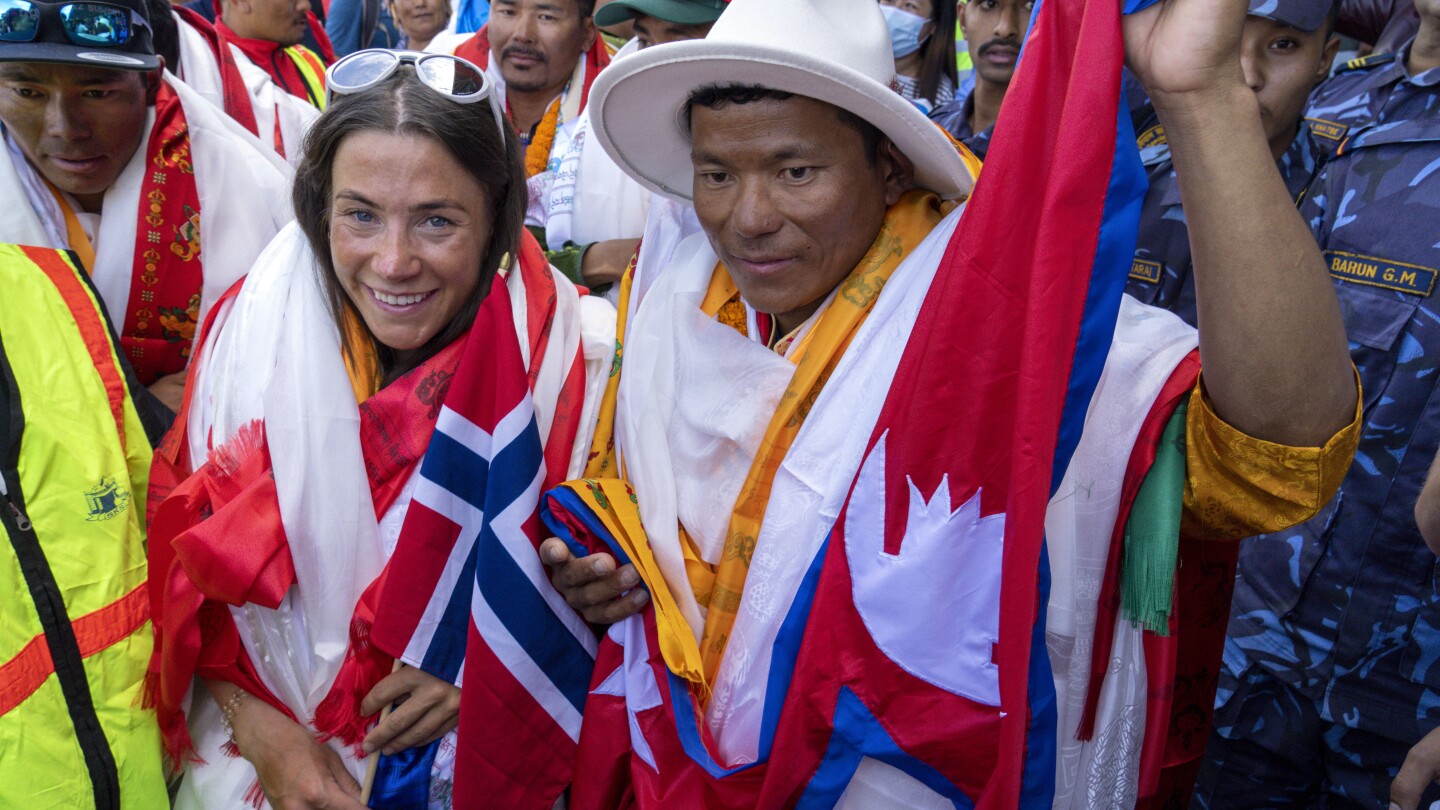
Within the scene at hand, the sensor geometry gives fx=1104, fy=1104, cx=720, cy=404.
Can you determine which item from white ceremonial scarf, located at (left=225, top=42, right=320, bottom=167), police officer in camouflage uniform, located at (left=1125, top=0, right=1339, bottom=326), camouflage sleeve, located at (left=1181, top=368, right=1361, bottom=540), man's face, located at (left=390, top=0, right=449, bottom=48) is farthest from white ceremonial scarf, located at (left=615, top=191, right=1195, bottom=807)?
man's face, located at (left=390, top=0, right=449, bottom=48)

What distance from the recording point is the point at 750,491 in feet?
6.32

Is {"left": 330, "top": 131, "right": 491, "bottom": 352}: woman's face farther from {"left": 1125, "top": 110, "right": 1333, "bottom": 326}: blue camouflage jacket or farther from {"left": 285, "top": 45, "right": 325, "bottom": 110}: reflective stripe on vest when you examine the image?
{"left": 285, "top": 45, "right": 325, "bottom": 110}: reflective stripe on vest

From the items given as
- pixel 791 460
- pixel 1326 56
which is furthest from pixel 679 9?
pixel 791 460

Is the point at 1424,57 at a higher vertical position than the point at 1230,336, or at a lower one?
higher

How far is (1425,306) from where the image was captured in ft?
7.82

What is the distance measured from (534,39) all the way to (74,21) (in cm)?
151

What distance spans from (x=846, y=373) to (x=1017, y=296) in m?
0.35

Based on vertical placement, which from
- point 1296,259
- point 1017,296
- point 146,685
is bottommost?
point 146,685

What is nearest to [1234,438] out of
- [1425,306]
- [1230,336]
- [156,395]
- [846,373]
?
[1230,336]

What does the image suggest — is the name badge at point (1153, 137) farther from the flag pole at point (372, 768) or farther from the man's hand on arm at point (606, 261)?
the flag pole at point (372, 768)

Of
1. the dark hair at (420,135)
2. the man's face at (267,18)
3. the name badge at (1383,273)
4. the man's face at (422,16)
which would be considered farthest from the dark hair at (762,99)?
the man's face at (422,16)

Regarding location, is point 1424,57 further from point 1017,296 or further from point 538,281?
point 538,281

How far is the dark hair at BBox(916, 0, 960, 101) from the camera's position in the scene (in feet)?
15.6

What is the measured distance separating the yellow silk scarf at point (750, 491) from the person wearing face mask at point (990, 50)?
1681 mm
